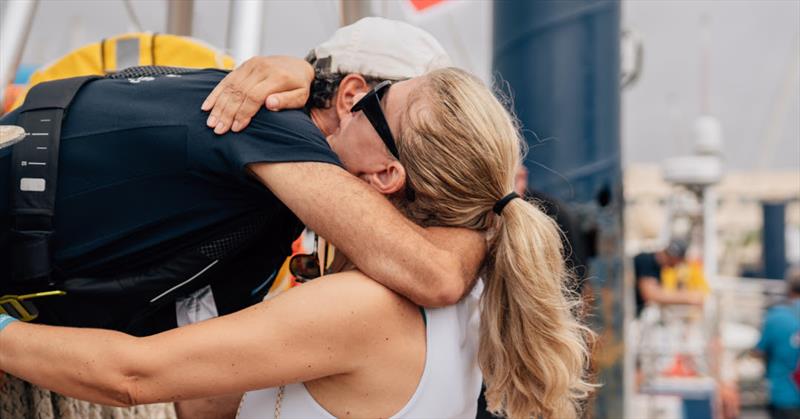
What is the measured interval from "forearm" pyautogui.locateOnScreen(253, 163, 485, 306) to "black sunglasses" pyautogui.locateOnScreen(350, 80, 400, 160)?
0.52 ft

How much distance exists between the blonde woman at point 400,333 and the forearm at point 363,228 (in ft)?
Answer: 0.16

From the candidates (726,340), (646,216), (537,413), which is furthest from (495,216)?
(646,216)

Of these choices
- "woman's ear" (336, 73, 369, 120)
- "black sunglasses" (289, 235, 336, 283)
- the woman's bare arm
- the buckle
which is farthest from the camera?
"black sunglasses" (289, 235, 336, 283)

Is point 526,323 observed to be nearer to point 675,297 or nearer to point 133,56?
point 133,56

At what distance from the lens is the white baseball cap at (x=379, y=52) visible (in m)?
1.86

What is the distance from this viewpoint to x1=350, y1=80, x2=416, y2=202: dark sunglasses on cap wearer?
67.3 inches

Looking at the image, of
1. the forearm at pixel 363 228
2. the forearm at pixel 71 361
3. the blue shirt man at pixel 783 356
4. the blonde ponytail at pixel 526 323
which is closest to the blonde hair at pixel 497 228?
the blonde ponytail at pixel 526 323

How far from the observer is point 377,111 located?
172 cm

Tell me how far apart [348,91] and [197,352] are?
2.02 ft

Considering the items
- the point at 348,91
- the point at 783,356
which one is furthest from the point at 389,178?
the point at 783,356

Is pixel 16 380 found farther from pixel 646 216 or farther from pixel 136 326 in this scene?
pixel 646 216

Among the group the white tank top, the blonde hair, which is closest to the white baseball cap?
the blonde hair

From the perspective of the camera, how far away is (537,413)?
1.71 meters

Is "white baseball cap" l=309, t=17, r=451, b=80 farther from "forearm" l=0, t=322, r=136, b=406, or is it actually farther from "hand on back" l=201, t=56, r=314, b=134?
"forearm" l=0, t=322, r=136, b=406
